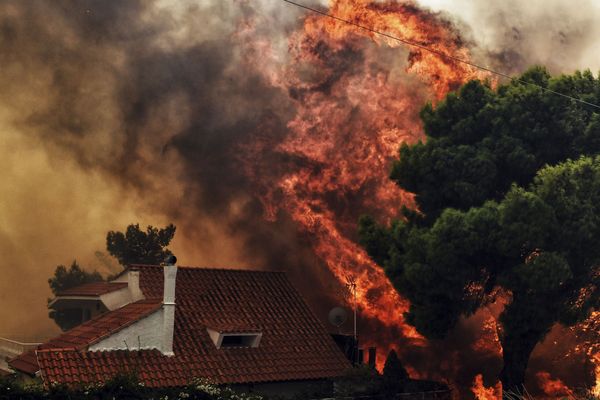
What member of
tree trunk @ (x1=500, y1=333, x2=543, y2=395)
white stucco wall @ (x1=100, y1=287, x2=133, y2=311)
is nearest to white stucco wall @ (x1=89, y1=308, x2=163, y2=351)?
white stucco wall @ (x1=100, y1=287, x2=133, y2=311)

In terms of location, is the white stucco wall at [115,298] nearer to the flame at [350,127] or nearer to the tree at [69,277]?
the flame at [350,127]

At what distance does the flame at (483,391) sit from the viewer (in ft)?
139

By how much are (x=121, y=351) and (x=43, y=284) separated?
120 ft

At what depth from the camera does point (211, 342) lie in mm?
34062

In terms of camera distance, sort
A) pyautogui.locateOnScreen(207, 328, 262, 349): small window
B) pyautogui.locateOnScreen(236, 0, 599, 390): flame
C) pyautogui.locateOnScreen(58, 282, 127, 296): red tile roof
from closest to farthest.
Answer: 1. pyautogui.locateOnScreen(207, 328, 262, 349): small window
2. pyautogui.locateOnScreen(58, 282, 127, 296): red tile roof
3. pyautogui.locateOnScreen(236, 0, 599, 390): flame

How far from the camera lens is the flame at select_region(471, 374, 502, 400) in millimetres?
42344

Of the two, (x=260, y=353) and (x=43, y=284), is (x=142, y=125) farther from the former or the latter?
(x=260, y=353)

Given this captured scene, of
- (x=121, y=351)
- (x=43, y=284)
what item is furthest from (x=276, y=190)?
(x=121, y=351)

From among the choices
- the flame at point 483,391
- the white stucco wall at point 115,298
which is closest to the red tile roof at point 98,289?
the white stucco wall at point 115,298

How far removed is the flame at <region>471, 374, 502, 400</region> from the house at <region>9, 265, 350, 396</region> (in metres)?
11.0

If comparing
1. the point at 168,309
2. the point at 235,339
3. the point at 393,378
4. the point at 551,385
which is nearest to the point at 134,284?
the point at 168,309

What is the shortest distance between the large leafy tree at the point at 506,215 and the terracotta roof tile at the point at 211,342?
5.24m

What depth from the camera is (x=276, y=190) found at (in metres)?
58.5

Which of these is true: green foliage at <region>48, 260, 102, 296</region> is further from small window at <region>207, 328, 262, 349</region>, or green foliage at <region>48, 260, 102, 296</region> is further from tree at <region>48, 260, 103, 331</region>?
small window at <region>207, 328, 262, 349</region>
